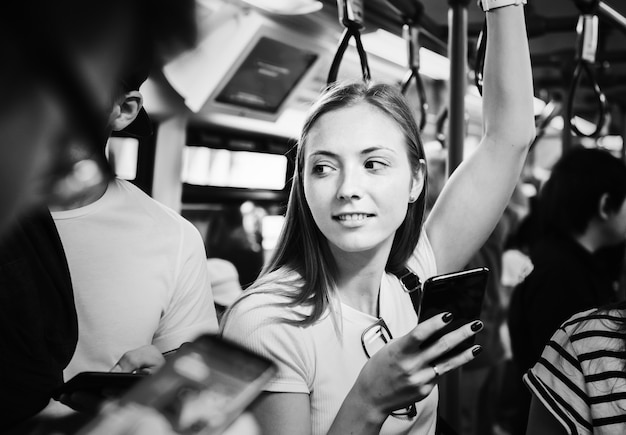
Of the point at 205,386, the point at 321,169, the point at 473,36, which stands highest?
the point at 473,36

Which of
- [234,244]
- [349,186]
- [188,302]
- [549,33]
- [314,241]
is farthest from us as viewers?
[549,33]

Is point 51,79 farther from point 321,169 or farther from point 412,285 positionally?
point 412,285

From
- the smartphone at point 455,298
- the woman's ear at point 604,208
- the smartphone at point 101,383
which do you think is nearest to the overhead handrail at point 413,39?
the smartphone at point 455,298

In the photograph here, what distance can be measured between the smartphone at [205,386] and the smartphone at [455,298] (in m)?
0.47

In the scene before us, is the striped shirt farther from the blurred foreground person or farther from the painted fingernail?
the blurred foreground person

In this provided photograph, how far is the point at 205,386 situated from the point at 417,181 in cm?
89

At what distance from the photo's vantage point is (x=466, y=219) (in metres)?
1.30

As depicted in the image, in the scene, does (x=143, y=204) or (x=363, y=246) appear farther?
(x=363, y=246)

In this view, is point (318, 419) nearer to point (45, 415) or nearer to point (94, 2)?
point (45, 415)

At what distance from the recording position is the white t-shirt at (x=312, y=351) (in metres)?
1.03

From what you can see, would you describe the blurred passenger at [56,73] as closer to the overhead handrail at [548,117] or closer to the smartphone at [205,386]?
the smartphone at [205,386]

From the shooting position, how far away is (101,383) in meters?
0.55

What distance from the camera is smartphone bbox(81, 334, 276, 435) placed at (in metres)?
0.38

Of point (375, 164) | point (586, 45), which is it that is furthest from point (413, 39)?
point (375, 164)
